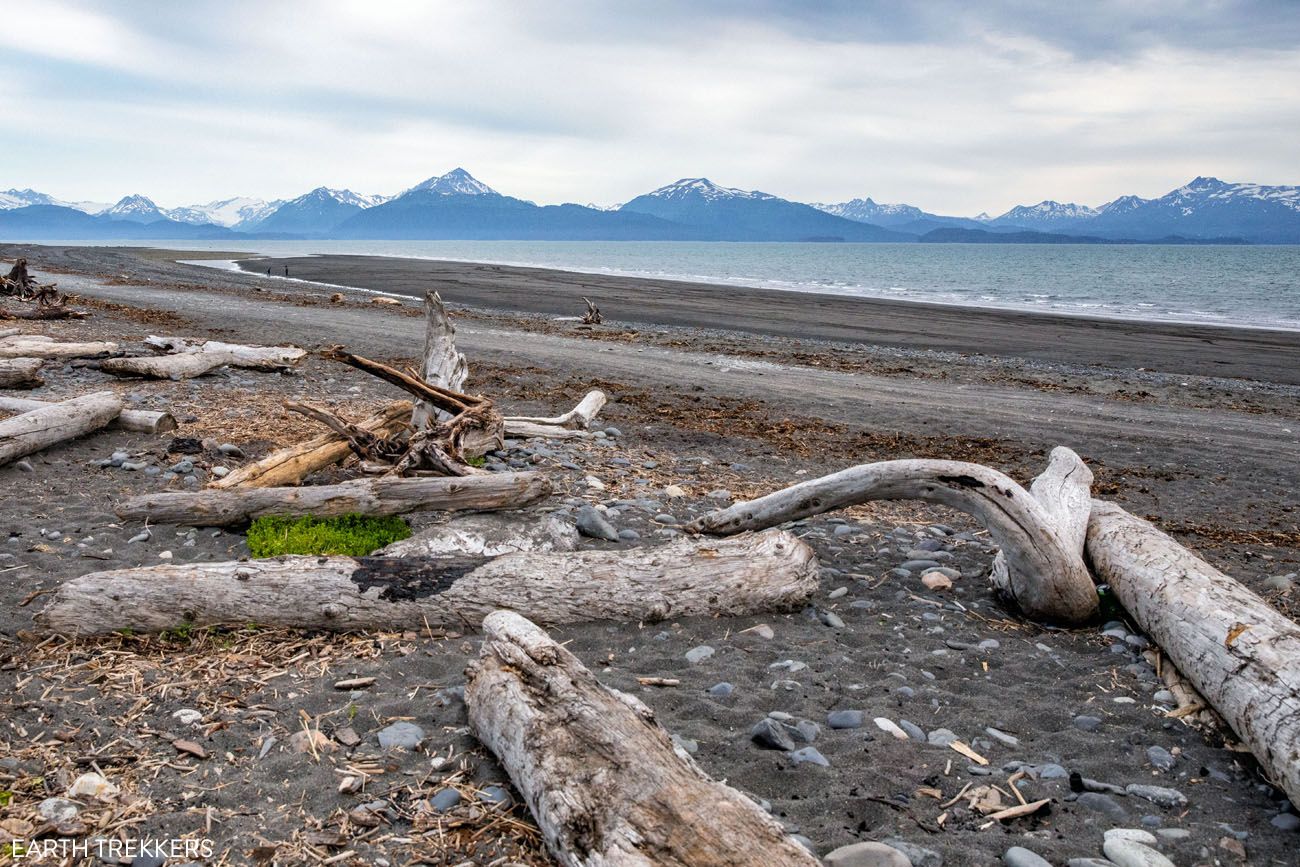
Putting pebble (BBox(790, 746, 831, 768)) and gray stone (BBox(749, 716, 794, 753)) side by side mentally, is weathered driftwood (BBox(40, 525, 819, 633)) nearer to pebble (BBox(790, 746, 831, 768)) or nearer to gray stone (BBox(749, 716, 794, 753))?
gray stone (BBox(749, 716, 794, 753))

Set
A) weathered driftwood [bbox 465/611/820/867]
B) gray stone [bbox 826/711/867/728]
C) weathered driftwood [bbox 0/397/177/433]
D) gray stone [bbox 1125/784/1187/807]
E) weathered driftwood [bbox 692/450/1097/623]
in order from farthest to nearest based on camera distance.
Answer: weathered driftwood [bbox 0/397/177/433] → weathered driftwood [bbox 692/450/1097/623] → gray stone [bbox 826/711/867/728] → gray stone [bbox 1125/784/1187/807] → weathered driftwood [bbox 465/611/820/867]

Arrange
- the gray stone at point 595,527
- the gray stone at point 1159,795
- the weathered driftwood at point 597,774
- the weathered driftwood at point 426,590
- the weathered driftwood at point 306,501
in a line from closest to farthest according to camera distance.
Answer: the weathered driftwood at point 597,774 → the gray stone at point 1159,795 → the weathered driftwood at point 426,590 → the weathered driftwood at point 306,501 → the gray stone at point 595,527

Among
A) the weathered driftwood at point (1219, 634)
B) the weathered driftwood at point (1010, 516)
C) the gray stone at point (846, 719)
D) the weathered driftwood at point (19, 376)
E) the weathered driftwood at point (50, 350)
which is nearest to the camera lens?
the weathered driftwood at point (1219, 634)

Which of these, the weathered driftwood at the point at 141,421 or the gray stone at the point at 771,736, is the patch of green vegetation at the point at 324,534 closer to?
the gray stone at the point at 771,736

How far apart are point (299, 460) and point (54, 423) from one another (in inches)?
120

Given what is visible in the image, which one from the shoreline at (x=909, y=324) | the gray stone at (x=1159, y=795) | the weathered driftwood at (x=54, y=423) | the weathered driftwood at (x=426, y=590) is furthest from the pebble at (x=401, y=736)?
the shoreline at (x=909, y=324)

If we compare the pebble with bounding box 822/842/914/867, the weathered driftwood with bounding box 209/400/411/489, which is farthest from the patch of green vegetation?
→ the pebble with bounding box 822/842/914/867

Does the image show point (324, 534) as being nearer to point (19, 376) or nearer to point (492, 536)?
point (492, 536)

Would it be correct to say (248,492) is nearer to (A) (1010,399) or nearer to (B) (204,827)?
(B) (204,827)

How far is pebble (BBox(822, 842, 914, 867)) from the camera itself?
11.0 ft

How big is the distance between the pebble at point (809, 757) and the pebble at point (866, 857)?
0.72 metres

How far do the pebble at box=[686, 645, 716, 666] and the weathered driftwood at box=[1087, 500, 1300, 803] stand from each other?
111 inches

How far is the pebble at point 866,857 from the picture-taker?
11.0 feet

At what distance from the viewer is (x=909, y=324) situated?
1314 inches
